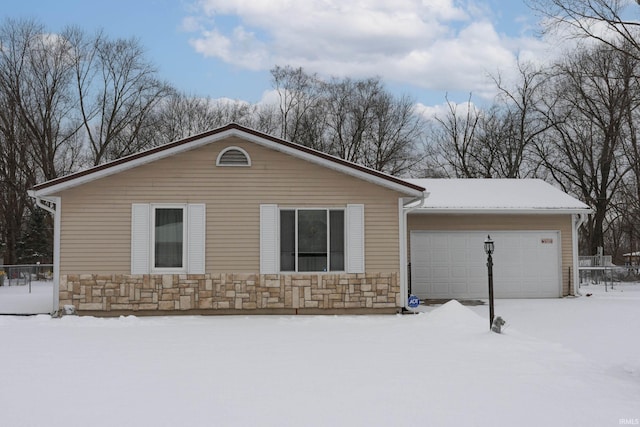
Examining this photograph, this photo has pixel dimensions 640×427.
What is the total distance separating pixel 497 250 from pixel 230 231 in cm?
781

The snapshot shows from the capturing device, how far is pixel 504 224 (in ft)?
52.2

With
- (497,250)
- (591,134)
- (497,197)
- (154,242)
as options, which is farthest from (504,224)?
(591,134)

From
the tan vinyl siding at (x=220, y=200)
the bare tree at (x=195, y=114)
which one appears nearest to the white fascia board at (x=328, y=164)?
the tan vinyl siding at (x=220, y=200)

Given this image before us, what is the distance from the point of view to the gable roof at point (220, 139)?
11.6 m

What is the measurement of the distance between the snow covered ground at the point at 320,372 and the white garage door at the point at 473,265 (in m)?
4.50

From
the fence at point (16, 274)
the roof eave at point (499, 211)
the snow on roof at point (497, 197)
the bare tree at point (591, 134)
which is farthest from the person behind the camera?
the bare tree at point (591, 134)

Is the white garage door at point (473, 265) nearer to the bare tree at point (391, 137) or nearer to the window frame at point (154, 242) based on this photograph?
the window frame at point (154, 242)

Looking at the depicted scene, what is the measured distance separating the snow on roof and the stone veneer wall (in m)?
4.11

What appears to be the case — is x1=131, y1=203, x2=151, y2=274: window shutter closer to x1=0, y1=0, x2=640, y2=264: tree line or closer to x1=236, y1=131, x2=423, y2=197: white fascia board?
x1=236, y1=131, x2=423, y2=197: white fascia board

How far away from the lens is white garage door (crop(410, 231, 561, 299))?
622 inches

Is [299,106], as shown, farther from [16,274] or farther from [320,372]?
[320,372]

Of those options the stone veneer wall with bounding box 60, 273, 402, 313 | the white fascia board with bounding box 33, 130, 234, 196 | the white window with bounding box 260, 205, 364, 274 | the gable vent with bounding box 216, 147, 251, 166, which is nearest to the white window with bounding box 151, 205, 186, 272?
the stone veneer wall with bounding box 60, 273, 402, 313

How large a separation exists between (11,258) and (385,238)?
26.3m

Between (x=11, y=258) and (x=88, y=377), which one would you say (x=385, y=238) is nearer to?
(x=88, y=377)
